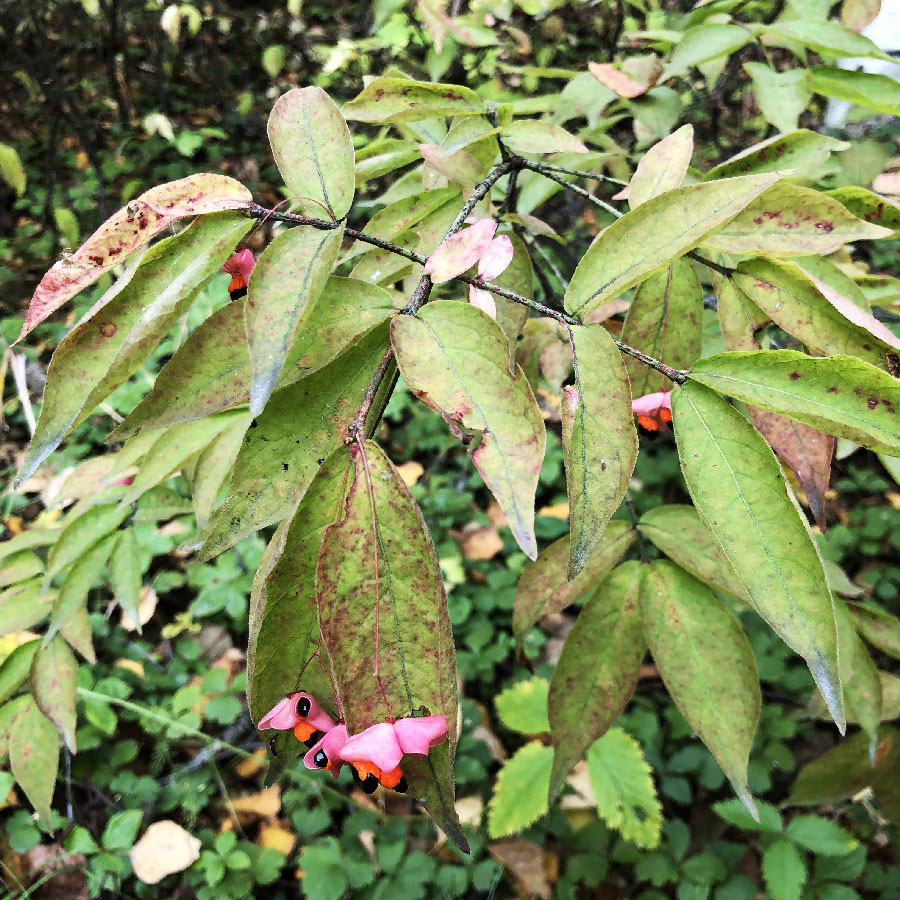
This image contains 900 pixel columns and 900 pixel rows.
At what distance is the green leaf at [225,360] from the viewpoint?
53cm

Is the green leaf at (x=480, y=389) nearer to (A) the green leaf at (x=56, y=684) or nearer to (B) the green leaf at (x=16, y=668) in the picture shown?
(A) the green leaf at (x=56, y=684)

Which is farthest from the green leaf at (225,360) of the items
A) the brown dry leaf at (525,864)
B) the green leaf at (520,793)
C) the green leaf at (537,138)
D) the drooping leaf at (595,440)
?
the brown dry leaf at (525,864)

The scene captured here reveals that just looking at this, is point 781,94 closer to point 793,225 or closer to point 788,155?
point 788,155

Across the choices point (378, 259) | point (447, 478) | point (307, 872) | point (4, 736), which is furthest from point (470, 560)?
point (378, 259)

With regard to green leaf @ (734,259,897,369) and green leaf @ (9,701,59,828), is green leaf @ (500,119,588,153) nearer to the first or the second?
green leaf @ (734,259,897,369)

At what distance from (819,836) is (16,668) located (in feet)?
5.05

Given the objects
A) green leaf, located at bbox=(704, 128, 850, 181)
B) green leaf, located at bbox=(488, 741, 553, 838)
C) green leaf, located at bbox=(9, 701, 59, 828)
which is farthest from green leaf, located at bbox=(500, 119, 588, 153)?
green leaf, located at bbox=(488, 741, 553, 838)

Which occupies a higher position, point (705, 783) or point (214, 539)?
point (214, 539)

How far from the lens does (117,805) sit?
5.87ft

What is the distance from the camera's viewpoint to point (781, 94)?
111 centimetres

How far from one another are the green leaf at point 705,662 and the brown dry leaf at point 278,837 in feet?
4.66

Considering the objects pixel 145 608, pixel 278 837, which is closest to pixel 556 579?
pixel 278 837

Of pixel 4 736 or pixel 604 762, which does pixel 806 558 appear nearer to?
pixel 4 736

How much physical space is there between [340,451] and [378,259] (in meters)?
0.39
